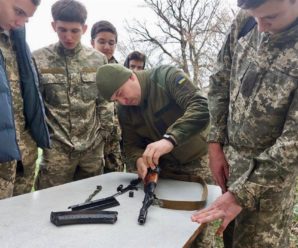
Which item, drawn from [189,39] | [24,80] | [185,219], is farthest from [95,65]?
[189,39]

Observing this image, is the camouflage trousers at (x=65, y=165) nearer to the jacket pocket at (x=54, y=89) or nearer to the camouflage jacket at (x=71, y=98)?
the camouflage jacket at (x=71, y=98)

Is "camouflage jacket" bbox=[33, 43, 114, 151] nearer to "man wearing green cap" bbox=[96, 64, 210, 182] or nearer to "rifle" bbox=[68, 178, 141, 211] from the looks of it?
"man wearing green cap" bbox=[96, 64, 210, 182]

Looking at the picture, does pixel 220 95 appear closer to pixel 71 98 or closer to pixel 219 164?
pixel 219 164

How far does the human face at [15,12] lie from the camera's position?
6.59ft

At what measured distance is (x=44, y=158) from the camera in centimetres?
273

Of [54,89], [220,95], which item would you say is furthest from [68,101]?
[220,95]

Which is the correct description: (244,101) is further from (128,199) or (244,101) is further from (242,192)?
(128,199)

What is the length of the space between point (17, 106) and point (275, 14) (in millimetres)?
1680

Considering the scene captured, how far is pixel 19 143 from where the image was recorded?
2.36 metres

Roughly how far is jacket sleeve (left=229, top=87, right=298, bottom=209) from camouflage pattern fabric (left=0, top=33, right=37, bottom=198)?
1.39 m

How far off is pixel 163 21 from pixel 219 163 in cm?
1321

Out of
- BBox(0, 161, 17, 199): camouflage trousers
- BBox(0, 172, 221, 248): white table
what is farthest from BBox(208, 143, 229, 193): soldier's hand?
BBox(0, 161, 17, 199): camouflage trousers

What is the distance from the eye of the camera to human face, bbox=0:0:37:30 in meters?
2.01

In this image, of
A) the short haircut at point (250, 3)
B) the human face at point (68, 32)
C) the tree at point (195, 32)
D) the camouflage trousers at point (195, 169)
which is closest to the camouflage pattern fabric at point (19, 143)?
the human face at point (68, 32)
